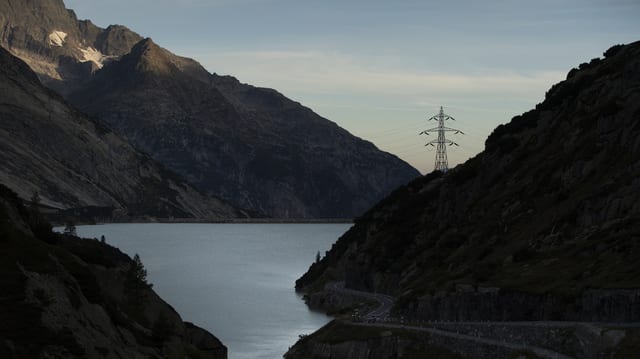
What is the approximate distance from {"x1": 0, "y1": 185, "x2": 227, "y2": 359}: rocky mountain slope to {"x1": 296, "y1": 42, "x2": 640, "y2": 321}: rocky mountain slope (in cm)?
3140

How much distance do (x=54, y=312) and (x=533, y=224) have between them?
76756 millimetres

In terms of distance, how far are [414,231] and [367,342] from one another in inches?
2418

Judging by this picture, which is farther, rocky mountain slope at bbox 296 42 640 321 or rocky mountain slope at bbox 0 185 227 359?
rocky mountain slope at bbox 296 42 640 321

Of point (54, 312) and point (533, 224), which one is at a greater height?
point (533, 224)

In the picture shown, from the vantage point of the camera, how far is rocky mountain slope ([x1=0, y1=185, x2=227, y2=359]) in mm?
52594

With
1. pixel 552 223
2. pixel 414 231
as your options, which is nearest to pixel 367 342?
pixel 552 223

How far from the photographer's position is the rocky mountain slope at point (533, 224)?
94438mm

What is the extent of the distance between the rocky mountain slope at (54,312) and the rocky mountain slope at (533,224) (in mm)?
31403

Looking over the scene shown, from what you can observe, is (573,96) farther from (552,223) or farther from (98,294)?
(98,294)

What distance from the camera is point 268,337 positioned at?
139625 millimetres

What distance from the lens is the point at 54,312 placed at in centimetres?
5578

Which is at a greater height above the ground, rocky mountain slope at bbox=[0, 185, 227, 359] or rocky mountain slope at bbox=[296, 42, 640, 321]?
rocky mountain slope at bbox=[296, 42, 640, 321]

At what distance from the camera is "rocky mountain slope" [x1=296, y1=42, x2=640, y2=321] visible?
94438 mm

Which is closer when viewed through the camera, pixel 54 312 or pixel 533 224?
pixel 54 312
